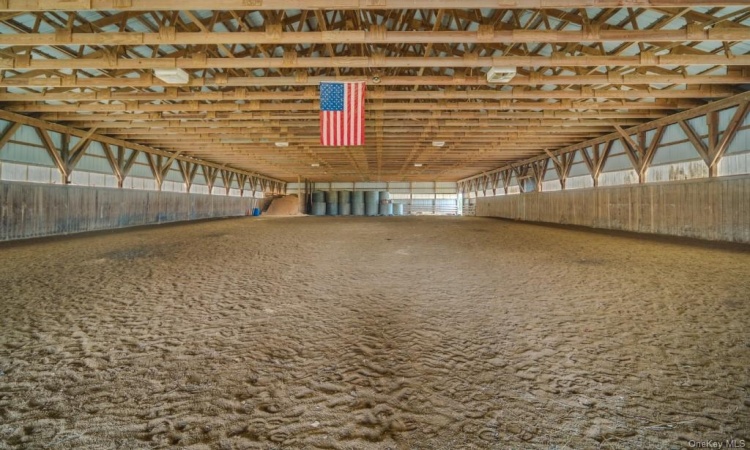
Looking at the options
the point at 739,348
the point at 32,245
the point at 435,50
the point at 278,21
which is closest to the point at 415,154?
the point at 435,50

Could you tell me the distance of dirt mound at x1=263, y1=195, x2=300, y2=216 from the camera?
3826cm

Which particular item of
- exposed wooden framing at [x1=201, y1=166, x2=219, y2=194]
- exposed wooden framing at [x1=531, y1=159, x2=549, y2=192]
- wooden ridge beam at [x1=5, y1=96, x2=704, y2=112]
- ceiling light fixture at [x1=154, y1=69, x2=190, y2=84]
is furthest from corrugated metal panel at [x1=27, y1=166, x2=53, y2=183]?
exposed wooden framing at [x1=531, y1=159, x2=549, y2=192]

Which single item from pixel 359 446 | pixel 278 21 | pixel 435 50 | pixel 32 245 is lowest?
pixel 359 446

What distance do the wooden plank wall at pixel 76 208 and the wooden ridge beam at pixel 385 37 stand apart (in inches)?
354

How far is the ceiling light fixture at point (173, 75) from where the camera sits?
8758 mm

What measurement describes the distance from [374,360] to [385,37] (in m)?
6.87

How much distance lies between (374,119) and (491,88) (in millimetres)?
5359

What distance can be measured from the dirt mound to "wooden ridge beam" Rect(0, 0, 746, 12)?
32249mm

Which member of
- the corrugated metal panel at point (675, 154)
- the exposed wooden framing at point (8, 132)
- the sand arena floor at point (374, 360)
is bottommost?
the sand arena floor at point (374, 360)

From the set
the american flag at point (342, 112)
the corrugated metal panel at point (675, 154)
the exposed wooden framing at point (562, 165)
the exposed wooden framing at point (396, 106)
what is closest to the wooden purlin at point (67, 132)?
the exposed wooden framing at point (396, 106)

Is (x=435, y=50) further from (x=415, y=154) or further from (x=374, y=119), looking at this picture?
(x=415, y=154)

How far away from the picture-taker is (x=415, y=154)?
25.1 meters

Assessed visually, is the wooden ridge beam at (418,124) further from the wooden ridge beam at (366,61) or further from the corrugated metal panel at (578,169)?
the wooden ridge beam at (366,61)

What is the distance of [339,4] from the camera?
6.10m
